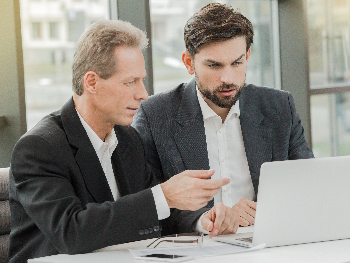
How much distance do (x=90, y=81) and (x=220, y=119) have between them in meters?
0.77

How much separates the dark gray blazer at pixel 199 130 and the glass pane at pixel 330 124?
269 centimetres

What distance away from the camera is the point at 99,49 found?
215 centimetres

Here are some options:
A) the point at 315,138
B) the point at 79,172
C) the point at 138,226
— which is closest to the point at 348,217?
the point at 138,226

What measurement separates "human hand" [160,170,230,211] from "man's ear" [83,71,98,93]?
480mm

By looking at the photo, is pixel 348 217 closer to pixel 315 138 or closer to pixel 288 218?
pixel 288 218

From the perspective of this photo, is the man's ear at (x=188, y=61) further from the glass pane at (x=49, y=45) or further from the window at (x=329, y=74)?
→ the window at (x=329, y=74)

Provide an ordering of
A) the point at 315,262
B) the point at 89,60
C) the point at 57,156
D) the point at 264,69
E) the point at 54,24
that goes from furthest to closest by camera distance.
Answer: the point at 264,69
the point at 54,24
the point at 89,60
the point at 57,156
the point at 315,262

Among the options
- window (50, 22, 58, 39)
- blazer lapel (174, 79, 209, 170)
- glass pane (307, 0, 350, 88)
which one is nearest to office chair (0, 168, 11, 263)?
blazer lapel (174, 79, 209, 170)

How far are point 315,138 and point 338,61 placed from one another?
2.26 ft

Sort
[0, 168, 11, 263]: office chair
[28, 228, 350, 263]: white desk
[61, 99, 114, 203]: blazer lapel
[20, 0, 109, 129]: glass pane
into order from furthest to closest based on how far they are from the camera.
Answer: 1. [20, 0, 109, 129]: glass pane
2. [0, 168, 11, 263]: office chair
3. [61, 99, 114, 203]: blazer lapel
4. [28, 228, 350, 263]: white desk

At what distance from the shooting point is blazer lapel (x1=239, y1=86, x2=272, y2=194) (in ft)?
8.85

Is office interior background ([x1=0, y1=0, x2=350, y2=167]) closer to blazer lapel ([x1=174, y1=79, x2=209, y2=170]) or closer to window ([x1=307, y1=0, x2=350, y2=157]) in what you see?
window ([x1=307, y1=0, x2=350, y2=157])

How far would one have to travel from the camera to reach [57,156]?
200 centimetres

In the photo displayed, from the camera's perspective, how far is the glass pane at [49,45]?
3445 millimetres
